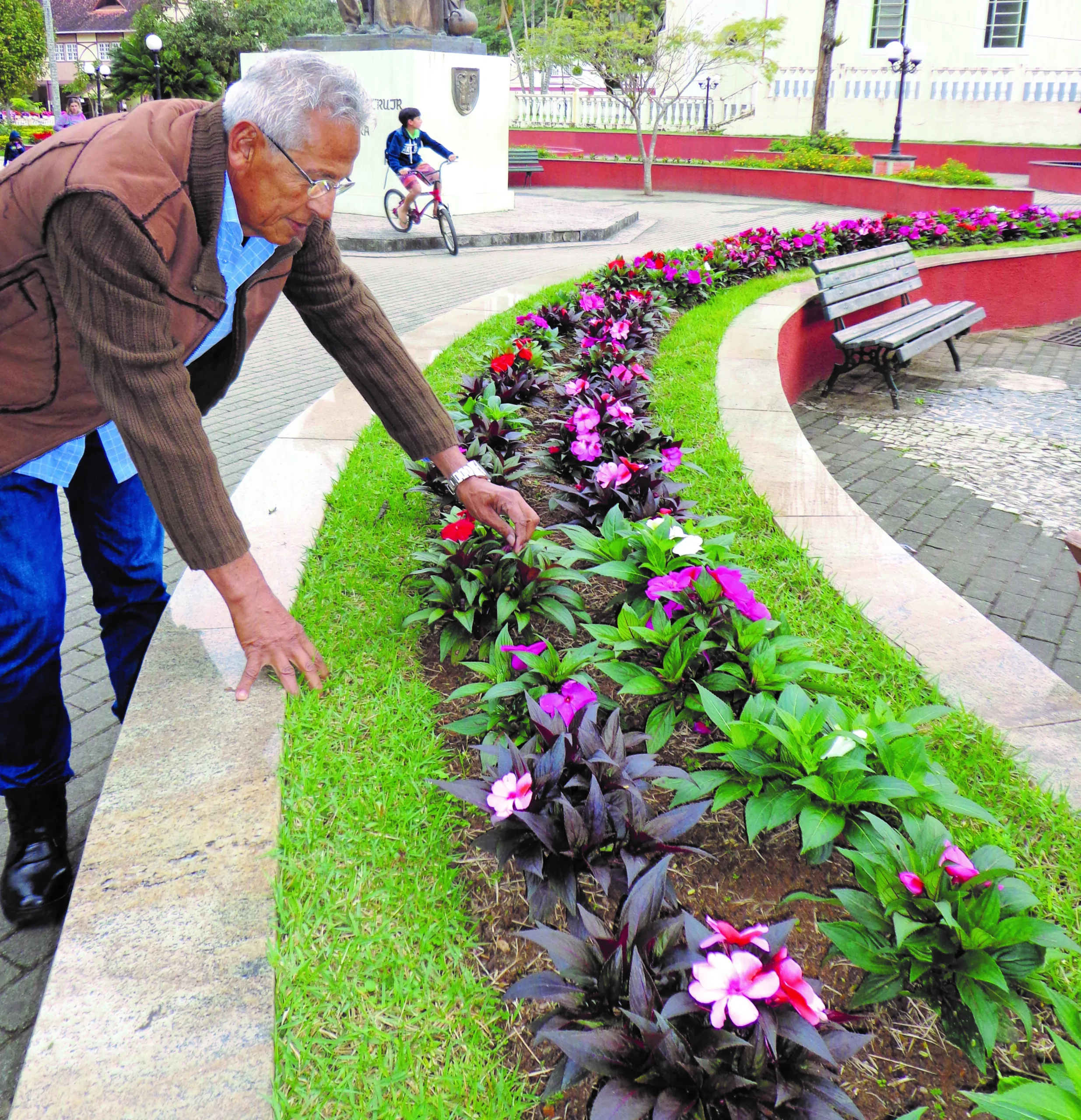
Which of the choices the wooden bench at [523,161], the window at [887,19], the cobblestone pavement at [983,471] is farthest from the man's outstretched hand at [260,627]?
the window at [887,19]

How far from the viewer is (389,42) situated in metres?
14.7

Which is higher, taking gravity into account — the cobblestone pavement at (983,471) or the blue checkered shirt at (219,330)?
the blue checkered shirt at (219,330)

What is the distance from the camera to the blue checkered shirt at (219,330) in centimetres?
196

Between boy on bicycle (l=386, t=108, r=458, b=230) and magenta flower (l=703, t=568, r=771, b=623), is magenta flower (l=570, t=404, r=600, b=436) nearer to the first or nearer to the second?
magenta flower (l=703, t=568, r=771, b=623)

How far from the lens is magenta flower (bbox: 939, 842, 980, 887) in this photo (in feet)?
5.43

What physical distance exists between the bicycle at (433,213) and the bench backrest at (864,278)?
6.10m

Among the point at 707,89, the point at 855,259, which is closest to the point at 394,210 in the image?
the point at 855,259

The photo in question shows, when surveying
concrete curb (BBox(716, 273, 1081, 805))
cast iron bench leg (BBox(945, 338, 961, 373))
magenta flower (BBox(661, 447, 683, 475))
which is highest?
magenta flower (BBox(661, 447, 683, 475))

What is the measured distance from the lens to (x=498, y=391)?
180 inches

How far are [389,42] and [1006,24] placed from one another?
21.3 m

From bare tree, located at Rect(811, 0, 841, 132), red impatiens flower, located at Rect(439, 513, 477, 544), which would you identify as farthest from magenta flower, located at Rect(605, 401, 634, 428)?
bare tree, located at Rect(811, 0, 841, 132)

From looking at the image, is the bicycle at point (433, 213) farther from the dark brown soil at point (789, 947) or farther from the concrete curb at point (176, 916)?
the dark brown soil at point (789, 947)

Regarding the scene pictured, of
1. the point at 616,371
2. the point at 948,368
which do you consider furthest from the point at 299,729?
the point at 948,368

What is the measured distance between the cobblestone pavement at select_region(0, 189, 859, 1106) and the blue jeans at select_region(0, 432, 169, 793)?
1.15 ft
